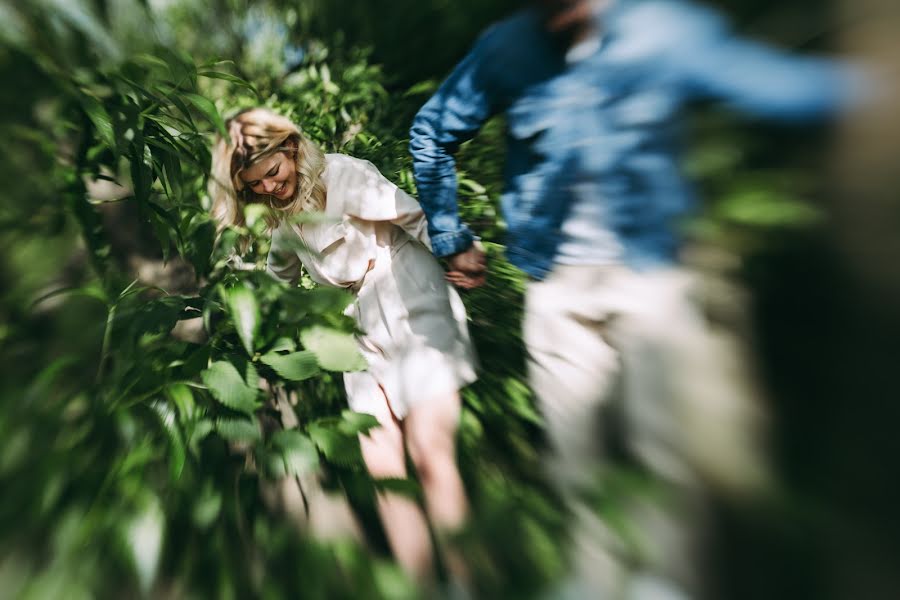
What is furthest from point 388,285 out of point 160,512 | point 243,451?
point 160,512

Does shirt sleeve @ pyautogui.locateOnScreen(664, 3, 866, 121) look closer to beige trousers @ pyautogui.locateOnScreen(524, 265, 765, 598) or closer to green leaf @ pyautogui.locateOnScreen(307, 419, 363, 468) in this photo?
beige trousers @ pyautogui.locateOnScreen(524, 265, 765, 598)

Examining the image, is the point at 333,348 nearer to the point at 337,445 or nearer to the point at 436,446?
the point at 337,445

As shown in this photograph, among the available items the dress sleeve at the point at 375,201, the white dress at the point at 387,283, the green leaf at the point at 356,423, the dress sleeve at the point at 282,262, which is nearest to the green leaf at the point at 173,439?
the green leaf at the point at 356,423

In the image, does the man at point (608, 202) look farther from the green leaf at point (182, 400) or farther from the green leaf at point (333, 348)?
the green leaf at point (182, 400)

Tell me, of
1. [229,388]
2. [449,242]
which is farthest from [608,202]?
[229,388]

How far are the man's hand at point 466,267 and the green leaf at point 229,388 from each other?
69 centimetres

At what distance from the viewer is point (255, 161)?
3.80 feet

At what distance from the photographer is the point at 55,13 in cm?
51

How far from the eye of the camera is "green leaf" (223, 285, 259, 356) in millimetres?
671

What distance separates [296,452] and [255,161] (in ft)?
2.72

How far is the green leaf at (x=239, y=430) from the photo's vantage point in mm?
674

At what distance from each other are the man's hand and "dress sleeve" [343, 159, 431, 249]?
0.31 ft

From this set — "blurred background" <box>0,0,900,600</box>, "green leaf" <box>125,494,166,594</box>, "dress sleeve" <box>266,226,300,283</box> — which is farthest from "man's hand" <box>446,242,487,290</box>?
"green leaf" <box>125,494,166,594</box>

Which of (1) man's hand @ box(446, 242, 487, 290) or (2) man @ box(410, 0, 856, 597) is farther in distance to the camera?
(1) man's hand @ box(446, 242, 487, 290)
